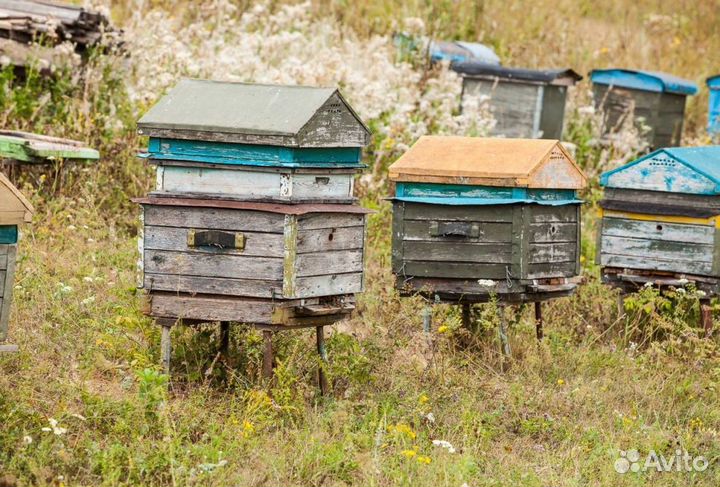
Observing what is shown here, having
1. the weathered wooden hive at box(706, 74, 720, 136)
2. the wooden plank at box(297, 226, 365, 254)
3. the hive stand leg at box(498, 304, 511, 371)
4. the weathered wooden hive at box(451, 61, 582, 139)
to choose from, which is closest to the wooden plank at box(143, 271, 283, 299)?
the wooden plank at box(297, 226, 365, 254)

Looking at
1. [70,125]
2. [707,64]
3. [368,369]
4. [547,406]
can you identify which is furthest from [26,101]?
[707,64]

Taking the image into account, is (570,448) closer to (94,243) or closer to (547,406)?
(547,406)

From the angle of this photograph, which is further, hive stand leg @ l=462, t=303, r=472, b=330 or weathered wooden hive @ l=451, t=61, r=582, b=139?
weathered wooden hive @ l=451, t=61, r=582, b=139

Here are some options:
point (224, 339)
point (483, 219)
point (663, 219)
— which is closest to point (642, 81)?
point (663, 219)

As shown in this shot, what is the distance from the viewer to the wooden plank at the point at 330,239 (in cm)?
650

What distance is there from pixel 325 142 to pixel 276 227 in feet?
1.89

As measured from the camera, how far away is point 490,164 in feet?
25.1

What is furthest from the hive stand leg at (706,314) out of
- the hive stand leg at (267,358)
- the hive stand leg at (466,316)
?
the hive stand leg at (267,358)

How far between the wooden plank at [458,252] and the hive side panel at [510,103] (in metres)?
6.57

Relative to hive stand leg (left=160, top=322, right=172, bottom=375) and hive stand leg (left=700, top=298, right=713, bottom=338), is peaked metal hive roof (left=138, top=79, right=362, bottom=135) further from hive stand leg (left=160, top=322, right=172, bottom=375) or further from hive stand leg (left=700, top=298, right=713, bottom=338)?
hive stand leg (left=700, top=298, right=713, bottom=338)

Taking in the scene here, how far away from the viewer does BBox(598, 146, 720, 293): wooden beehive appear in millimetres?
8344

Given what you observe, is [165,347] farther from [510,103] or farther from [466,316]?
[510,103]

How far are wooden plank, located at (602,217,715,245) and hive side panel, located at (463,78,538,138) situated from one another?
5466 mm

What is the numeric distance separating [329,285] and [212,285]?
2.22 ft
